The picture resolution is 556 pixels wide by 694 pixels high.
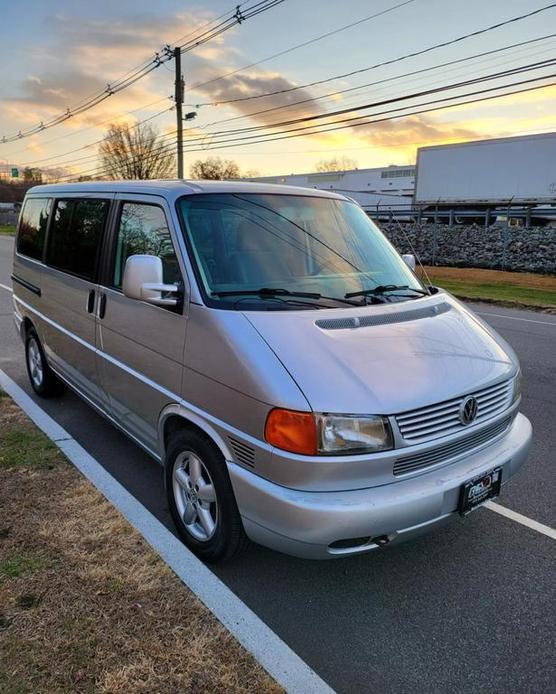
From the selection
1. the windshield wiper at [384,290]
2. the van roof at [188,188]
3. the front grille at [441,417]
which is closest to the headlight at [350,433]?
the front grille at [441,417]

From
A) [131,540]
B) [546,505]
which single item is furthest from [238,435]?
[546,505]

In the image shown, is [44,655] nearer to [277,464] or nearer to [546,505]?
[277,464]

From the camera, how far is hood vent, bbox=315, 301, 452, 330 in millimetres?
2838

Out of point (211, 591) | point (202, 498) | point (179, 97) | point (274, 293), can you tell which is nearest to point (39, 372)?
point (202, 498)

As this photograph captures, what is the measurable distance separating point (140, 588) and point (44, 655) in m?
0.53

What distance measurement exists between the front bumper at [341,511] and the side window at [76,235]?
90.1 inches

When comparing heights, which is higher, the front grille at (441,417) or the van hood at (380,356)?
the van hood at (380,356)

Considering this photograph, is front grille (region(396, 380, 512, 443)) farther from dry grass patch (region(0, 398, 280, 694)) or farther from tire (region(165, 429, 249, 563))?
dry grass patch (region(0, 398, 280, 694))

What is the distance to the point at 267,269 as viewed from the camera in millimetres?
3291

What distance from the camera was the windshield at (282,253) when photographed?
10.2 ft

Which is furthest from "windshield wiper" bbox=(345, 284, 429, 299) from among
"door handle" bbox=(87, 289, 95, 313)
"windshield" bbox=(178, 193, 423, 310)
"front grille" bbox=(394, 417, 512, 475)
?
"door handle" bbox=(87, 289, 95, 313)

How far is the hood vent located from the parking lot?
1.33 m

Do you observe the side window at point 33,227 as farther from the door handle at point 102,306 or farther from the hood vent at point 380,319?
the hood vent at point 380,319

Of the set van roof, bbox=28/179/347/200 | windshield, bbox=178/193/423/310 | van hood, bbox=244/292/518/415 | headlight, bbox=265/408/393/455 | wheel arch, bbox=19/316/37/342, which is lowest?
wheel arch, bbox=19/316/37/342
